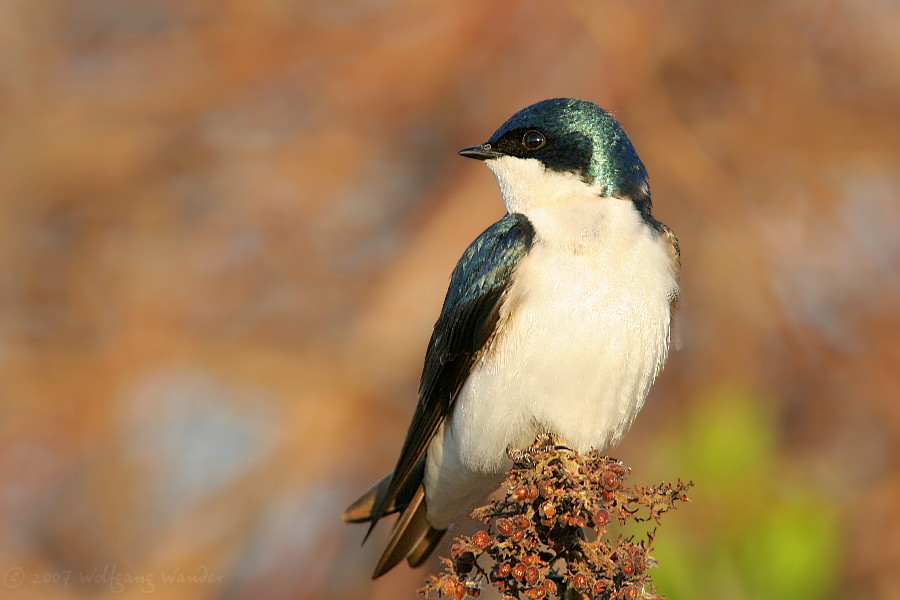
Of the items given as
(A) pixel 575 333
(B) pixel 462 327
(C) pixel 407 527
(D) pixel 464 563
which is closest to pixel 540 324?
(A) pixel 575 333

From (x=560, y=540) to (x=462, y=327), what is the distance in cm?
91

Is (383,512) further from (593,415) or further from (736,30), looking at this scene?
(736,30)

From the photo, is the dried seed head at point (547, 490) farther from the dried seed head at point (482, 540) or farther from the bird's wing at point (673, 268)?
the bird's wing at point (673, 268)

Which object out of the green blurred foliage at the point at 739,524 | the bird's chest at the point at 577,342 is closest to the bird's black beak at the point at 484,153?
the bird's chest at the point at 577,342

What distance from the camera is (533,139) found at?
10.5 feet

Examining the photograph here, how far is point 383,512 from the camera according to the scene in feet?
10.7

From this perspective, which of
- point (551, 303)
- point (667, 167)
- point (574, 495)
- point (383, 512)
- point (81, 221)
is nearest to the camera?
point (574, 495)

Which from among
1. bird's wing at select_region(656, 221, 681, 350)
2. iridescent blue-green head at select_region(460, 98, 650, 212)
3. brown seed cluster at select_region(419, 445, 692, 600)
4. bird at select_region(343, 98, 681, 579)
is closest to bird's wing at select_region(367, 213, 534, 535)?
bird at select_region(343, 98, 681, 579)

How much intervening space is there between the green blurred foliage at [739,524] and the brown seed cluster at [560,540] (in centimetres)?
34

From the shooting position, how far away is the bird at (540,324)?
2.80 m

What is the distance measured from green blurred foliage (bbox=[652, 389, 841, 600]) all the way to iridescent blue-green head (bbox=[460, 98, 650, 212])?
2.34ft

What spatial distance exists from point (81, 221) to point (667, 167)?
269 cm

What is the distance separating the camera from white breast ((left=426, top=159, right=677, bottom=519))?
2.78 metres

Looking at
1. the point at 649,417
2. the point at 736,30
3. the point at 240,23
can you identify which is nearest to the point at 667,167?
the point at 736,30
